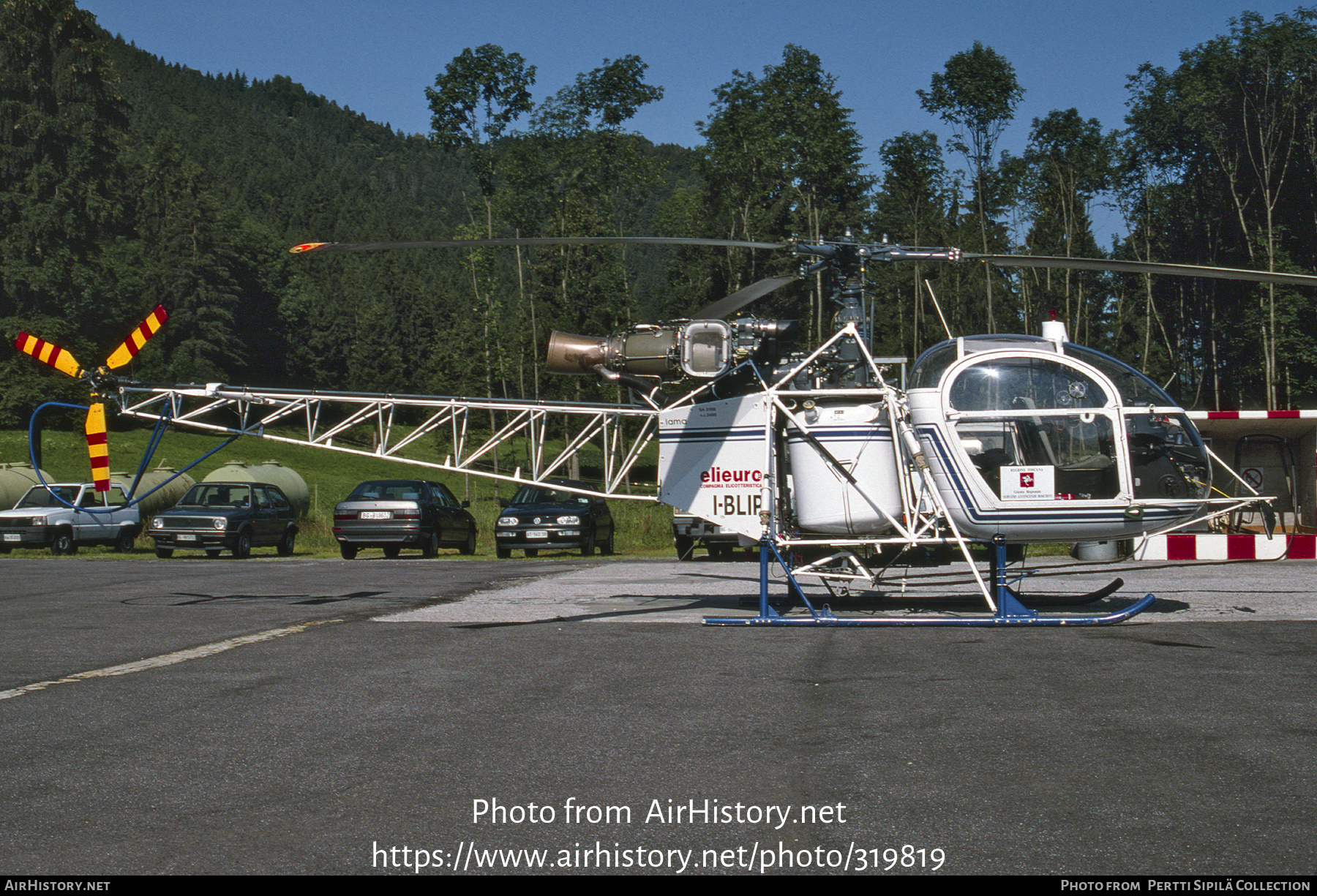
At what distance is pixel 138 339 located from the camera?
13.0 meters

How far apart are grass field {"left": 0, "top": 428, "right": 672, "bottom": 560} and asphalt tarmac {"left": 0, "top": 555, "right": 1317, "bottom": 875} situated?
12.3 metres

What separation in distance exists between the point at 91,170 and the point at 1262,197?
66.8 m

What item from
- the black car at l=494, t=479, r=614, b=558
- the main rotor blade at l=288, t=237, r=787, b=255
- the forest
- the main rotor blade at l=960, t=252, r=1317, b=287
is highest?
the forest

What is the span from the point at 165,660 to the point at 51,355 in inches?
247

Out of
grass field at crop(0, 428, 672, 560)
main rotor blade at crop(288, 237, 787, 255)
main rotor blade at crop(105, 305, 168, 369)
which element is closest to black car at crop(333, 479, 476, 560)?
grass field at crop(0, 428, 672, 560)

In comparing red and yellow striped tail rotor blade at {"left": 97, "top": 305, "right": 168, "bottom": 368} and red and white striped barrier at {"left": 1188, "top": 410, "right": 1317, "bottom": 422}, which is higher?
red and yellow striped tail rotor blade at {"left": 97, "top": 305, "right": 168, "bottom": 368}

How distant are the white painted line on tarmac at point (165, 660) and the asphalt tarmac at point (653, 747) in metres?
0.04

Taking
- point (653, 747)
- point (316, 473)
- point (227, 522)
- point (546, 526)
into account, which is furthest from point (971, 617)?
point (316, 473)

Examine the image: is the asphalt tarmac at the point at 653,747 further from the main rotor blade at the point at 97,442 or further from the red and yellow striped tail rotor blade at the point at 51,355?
the red and yellow striped tail rotor blade at the point at 51,355

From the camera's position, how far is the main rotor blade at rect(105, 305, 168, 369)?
1248 centimetres

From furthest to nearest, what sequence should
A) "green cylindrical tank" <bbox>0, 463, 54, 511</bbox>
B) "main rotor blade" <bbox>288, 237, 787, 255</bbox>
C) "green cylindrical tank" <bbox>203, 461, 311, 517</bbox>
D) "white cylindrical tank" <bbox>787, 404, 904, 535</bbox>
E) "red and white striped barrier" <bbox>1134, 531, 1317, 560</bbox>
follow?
"green cylindrical tank" <bbox>203, 461, 311, 517</bbox> < "green cylindrical tank" <bbox>0, 463, 54, 511</bbox> < "red and white striped barrier" <bbox>1134, 531, 1317, 560</bbox> < "white cylindrical tank" <bbox>787, 404, 904, 535</bbox> < "main rotor blade" <bbox>288, 237, 787, 255</bbox>

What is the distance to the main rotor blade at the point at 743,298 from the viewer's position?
10203 millimetres

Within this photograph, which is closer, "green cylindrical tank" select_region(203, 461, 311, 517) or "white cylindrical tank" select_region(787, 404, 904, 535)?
"white cylindrical tank" select_region(787, 404, 904, 535)

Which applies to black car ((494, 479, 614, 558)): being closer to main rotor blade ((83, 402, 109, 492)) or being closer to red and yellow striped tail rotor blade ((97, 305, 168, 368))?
red and yellow striped tail rotor blade ((97, 305, 168, 368))
